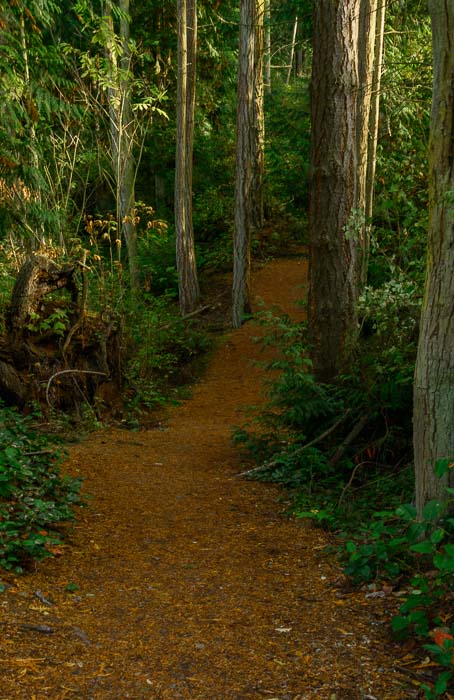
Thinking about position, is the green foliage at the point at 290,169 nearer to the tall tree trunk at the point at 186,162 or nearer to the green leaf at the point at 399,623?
the tall tree trunk at the point at 186,162

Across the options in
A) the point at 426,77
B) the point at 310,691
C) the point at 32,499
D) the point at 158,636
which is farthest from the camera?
the point at 426,77

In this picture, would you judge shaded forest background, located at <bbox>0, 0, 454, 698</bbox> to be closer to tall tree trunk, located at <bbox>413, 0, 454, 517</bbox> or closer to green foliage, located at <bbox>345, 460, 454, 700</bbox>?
green foliage, located at <bbox>345, 460, 454, 700</bbox>

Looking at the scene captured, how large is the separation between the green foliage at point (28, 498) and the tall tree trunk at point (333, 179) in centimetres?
324

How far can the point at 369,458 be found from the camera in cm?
664

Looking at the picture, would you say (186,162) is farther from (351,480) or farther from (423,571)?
(423,571)

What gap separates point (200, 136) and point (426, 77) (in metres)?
11.6

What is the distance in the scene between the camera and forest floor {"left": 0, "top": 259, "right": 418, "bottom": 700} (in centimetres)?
321

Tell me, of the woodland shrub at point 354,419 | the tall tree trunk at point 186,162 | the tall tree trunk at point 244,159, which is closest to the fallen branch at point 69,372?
the woodland shrub at point 354,419

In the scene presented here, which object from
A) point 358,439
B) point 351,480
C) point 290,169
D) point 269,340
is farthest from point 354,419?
point 290,169

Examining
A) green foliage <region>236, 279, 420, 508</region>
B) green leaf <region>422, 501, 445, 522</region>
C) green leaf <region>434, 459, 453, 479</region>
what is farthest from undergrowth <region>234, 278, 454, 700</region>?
green leaf <region>434, 459, 453, 479</region>

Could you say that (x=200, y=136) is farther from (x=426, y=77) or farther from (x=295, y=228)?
(x=426, y=77)

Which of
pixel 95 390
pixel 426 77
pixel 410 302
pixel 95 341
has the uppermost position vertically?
pixel 426 77

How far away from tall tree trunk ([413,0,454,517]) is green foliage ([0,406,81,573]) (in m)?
2.32

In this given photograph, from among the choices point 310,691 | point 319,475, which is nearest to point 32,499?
point 310,691
